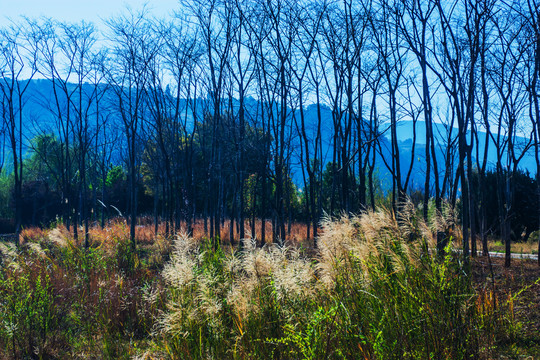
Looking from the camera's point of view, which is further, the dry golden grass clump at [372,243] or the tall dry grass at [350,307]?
the dry golden grass clump at [372,243]

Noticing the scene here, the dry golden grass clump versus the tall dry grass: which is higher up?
the dry golden grass clump

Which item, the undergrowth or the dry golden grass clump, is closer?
the undergrowth

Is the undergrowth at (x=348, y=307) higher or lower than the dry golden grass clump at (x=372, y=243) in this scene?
lower

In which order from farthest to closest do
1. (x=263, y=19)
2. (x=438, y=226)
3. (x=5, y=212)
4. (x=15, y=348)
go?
(x=5, y=212) → (x=263, y=19) → (x=15, y=348) → (x=438, y=226)

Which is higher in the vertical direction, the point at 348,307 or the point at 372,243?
the point at 372,243

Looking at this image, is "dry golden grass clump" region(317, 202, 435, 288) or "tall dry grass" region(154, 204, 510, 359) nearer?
"tall dry grass" region(154, 204, 510, 359)

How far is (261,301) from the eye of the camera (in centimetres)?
361

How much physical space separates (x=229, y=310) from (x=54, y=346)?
9.08 feet

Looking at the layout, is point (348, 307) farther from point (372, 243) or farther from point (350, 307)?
point (372, 243)

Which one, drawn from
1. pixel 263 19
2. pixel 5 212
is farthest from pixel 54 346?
pixel 5 212

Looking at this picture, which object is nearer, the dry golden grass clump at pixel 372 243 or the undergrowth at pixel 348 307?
the undergrowth at pixel 348 307

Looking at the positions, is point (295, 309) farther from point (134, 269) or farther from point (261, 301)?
point (134, 269)

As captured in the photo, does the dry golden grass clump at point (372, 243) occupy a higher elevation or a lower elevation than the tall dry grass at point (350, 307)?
higher

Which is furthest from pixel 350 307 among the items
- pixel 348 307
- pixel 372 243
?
pixel 372 243
